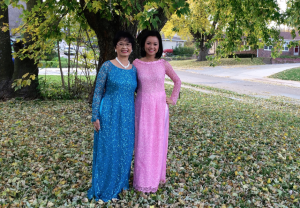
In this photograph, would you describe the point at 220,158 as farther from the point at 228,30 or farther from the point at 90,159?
the point at 228,30

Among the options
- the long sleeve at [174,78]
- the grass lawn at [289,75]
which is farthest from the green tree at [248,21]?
the grass lawn at [289,75]

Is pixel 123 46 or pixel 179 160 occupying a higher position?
pixel 123 46

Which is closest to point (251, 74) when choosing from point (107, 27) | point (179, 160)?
point (107, 27)

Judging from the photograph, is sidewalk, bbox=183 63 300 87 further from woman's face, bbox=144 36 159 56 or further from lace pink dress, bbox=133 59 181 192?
woman's face, bbox=144 36 159 56

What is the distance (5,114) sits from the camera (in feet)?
24.3

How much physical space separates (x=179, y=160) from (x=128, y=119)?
191cm

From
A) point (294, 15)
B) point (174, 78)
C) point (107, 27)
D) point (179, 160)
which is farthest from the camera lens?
point (294, 15)

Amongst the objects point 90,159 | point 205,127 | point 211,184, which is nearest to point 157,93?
point 211,184

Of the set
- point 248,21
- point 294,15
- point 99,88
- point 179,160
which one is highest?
point 248,21

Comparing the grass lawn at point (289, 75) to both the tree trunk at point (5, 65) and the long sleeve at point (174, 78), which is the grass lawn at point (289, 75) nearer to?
the tree trunk at point (5, 65)

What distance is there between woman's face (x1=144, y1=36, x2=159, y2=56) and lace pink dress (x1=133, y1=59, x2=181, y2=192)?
14 cm

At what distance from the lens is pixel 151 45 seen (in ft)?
10.9

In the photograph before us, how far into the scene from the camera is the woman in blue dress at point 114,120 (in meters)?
3.18

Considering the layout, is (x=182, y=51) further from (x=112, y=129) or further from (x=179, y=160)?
(x=112, y=129)
